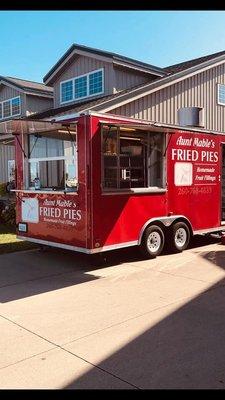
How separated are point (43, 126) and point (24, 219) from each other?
2.19 metres

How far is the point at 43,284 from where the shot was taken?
7.19 metres

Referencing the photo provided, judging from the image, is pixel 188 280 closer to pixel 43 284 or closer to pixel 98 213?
pixel 98 213

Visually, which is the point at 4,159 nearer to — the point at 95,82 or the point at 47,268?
the point at 95,82

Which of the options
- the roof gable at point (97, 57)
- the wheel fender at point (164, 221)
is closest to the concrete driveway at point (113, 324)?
the wheel fender at point (164, 221)

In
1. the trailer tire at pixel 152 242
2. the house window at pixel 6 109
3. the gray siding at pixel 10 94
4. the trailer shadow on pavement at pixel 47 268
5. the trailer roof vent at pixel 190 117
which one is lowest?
the trailer shadow on pavement at pixel 47 268

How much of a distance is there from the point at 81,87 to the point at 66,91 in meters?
1.23

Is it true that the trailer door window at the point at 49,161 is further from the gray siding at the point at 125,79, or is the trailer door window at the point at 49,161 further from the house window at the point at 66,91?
the house window at the point at 66,91

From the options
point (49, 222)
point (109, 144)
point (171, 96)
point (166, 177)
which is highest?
point (171, 96)

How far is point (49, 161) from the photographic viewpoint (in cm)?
894

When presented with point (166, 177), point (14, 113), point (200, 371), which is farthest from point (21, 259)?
point (14, 113)

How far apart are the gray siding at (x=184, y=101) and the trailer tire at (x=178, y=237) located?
18.9 feet

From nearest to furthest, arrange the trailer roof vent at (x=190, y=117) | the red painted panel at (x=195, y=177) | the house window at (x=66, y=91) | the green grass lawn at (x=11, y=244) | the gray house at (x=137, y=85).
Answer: the red painted panel at (x=195, y=177)
the green grass lawn at (x=11, y=244)
the trailer roof vent at (x=190, y=117)
the gray house at (x=137, y=85)
the house window at (x=66, y=91)

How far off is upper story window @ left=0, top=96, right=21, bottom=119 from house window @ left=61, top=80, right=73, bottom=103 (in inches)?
160

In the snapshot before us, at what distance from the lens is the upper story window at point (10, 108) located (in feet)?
74.5
